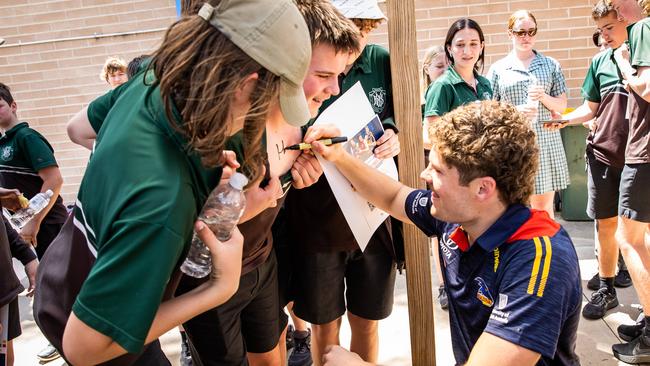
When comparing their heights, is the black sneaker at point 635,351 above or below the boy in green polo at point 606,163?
below

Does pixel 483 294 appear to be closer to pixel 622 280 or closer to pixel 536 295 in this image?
pixel 536 295

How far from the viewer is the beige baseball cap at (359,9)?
2.02m

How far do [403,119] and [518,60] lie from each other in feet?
8.39

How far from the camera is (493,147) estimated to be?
158cm

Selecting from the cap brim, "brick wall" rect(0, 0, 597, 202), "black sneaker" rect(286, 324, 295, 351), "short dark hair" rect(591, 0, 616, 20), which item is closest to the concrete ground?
"black sneaker" rect(286, 324, 295, 351)

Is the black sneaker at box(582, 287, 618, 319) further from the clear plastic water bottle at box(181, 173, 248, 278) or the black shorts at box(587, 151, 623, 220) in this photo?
the clear plastic water bottle at box(181, 173, 248, 278)

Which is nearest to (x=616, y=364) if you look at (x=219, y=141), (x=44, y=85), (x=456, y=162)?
(x=456, y=162)

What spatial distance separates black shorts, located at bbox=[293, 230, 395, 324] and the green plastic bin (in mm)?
3803

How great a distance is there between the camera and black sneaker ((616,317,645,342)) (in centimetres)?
311

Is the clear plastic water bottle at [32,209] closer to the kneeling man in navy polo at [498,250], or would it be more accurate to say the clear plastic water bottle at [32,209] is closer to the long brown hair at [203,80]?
the kneeling man in navy polo at [498,250]

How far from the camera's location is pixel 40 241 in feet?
12.9

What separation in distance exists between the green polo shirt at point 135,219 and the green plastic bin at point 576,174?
5.23 meters

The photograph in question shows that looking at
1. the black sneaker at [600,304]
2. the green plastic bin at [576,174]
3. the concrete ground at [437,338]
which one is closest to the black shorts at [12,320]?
the concrete ground at [437,338]

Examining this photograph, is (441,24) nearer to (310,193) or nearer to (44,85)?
(310,193)
